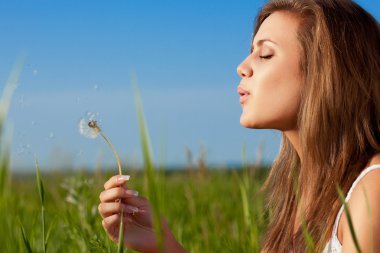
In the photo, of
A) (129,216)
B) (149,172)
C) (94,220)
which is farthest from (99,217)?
(149,172)

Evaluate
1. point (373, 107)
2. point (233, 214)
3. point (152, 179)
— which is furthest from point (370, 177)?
point (233, 214)

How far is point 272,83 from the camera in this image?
6.31 feet

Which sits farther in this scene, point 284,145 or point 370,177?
point 284,145

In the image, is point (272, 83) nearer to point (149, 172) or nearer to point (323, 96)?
point (323, 96)

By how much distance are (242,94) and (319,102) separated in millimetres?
241

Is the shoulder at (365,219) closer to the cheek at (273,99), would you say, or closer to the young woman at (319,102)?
the young woman at (319,102)

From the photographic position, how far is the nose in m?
1.98

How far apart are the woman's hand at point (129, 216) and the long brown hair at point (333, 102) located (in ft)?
1.49

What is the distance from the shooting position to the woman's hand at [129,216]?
1.60 meters

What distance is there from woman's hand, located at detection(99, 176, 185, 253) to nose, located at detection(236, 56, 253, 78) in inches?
20.7

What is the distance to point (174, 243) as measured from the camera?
6.70 feet

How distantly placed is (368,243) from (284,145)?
95cm

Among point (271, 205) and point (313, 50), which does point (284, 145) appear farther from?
point (313, 50)

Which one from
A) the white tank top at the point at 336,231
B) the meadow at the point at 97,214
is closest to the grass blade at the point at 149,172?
the meadow at the point at 97,214
